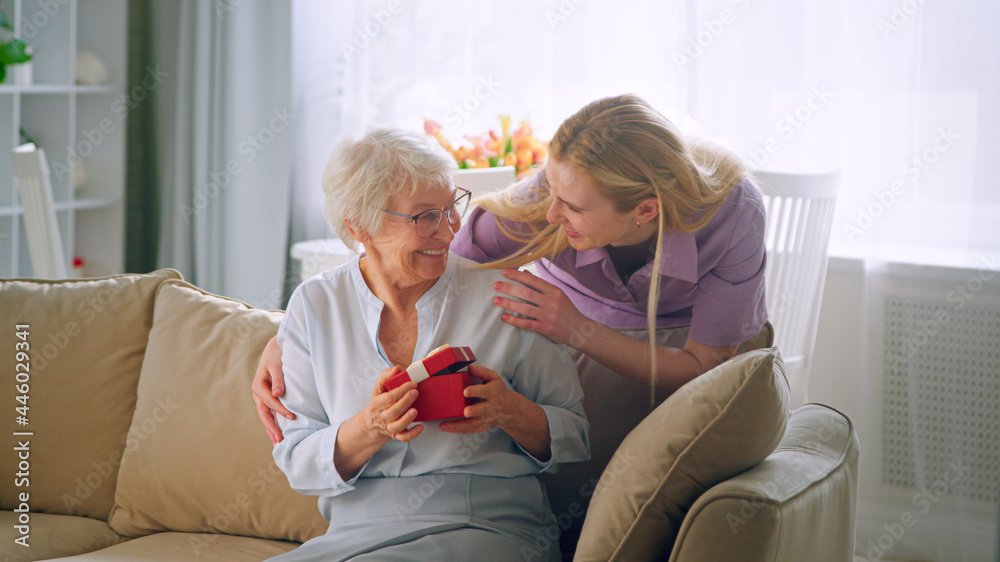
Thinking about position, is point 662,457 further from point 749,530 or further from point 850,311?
point 850,311

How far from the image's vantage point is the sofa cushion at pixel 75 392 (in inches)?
72.3

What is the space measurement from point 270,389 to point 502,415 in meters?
0.51

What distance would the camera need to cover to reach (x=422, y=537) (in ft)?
4.45

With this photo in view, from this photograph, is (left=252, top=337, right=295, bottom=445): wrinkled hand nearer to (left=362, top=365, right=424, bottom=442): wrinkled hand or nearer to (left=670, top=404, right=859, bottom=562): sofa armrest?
(left=362, top=365, right=424, bottom=442): wrinkled hand

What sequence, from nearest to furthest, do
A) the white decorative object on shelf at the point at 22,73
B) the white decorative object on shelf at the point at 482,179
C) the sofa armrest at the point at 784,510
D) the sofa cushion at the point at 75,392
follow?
1. the sofa armrest at the point at 784,510
2. the sofa cushion at the point at 75,392
3. the white decorative object on shelf at the point at 482,179
4. the white decorative object on shelf at the point at 22,73

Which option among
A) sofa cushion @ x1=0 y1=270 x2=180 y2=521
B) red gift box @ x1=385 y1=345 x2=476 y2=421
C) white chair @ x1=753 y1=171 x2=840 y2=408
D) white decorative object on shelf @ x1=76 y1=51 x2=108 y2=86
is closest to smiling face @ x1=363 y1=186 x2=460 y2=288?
red gift box @ x1=385 y1=345 x2=476 y2=421

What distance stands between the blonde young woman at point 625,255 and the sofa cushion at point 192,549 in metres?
0.29

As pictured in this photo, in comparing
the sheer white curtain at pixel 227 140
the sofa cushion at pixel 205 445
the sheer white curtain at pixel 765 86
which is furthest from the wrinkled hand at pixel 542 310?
the sheer white curtain at pixel 227 140

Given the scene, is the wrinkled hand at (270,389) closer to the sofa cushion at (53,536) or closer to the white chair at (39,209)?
the sofa cushion at (53,536)

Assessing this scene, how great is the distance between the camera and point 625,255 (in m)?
1.67

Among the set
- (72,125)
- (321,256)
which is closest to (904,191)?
(321,256)

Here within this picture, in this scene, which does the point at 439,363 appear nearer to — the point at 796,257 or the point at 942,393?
the point at 796,257

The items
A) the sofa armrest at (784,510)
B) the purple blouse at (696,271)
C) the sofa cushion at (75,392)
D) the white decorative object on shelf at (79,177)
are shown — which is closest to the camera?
the sofa armrest at (784,510)

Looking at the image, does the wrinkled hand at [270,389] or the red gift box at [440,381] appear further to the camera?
the wrinkled hand at [270,389]
